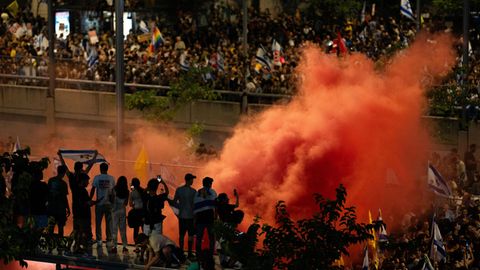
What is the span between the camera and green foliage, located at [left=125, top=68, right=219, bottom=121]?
3519 cm

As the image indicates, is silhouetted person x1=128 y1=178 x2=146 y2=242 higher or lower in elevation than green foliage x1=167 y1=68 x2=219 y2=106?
lower

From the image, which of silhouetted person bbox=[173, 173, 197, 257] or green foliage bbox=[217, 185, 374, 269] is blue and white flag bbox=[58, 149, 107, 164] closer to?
silhouetted person bbox=[173, 173, 197, 257]

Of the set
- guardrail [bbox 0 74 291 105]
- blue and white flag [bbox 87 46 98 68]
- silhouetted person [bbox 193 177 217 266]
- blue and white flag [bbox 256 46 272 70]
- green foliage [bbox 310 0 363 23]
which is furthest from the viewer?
green foliage [bbox 310 0 363 23]

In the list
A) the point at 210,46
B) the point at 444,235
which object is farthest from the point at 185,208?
the point at 210,46

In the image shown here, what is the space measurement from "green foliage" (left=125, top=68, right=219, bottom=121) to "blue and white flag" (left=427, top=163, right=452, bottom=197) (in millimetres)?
10273

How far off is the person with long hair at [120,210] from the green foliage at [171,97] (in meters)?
11.5

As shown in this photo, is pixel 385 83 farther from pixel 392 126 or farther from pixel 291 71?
pixel 291 71

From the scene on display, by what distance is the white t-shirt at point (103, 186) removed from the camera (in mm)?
23359

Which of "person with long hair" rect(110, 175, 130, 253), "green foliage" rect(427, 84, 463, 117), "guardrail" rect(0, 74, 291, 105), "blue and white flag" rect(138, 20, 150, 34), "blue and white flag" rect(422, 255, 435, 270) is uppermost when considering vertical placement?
"blue and white flag" rect(138, 20, 150, 34)

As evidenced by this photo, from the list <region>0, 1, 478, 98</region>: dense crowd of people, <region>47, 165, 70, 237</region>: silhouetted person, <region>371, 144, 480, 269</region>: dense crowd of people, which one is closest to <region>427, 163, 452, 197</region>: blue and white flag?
<region>371, 144, 480, 269</region>: dense crowd of people

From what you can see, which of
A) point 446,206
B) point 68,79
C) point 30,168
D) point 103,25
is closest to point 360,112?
point 446,206

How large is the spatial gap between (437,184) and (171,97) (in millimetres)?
11205

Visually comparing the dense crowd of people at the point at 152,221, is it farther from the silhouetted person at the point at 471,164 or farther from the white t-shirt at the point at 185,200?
the silhouetted person at the point at 471,164

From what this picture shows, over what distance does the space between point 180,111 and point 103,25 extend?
7305 mm
